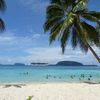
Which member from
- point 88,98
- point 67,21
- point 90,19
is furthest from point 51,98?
point 90,19

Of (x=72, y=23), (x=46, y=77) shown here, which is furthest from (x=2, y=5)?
(x=46, y=77)

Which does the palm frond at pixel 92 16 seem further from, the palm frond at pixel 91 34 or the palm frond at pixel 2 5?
the palm frond at pixel 2 5

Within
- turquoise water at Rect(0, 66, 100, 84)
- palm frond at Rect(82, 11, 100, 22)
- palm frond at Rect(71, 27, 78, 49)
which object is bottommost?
turquoise water at Rect(0, 66, 100, 84)

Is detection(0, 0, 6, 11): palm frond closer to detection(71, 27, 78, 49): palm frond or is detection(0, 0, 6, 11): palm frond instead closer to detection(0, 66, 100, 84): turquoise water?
detection(71, 27, 78, 49): palm frond

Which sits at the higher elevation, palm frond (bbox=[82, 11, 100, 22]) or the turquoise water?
palm frond (bbox=[82, 11, 100, 22])

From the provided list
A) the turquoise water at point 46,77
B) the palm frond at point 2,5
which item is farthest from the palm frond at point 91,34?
the turquoise water at point 46,77

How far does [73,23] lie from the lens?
22.1 m

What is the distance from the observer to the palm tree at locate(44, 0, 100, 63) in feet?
69.8

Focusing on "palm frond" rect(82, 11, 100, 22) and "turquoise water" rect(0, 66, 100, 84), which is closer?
"palm frond" rect(82, 11, 100, 22)

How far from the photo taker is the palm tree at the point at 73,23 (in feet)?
69.8

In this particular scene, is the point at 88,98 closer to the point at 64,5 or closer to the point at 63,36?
the point at 63,36

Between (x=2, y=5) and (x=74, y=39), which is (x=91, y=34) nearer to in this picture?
(x=74, y=39)

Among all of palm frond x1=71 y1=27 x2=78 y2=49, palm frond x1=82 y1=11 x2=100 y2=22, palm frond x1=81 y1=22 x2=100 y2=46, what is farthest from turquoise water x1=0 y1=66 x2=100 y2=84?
palm frond x1=82 y1=11 x2=100 y2=22

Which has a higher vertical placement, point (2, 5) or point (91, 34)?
point (2, 5)
